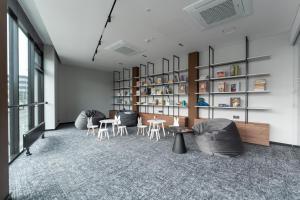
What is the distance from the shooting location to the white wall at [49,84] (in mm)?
5629

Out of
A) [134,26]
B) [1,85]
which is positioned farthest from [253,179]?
[134,26]

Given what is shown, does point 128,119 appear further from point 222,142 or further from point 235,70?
point 235,70

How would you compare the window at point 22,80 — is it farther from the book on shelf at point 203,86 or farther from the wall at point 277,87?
the wall at point 277,87

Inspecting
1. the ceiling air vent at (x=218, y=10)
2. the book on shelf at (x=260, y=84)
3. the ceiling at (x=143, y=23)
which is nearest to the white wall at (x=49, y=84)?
the ceiling at (x=143, y=23)

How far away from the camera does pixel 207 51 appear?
5.06 m

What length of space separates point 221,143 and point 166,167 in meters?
1.33

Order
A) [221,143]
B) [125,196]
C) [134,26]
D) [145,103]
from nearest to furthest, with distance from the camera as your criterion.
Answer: [125,196] < [221,143] < [134,26] < [145,103]

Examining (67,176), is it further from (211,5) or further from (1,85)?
(211,5)

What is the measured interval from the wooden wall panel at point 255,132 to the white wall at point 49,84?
6.42 m

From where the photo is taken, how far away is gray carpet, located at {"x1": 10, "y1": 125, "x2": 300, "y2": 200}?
1.87 metres

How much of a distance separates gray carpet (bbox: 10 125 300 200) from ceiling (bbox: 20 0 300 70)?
2.88 m

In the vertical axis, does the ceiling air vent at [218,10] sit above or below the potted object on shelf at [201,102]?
above

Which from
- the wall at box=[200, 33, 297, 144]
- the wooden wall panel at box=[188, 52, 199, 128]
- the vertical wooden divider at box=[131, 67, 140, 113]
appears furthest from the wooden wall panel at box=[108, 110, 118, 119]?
the wall at box=[200, 33, 297, 144]

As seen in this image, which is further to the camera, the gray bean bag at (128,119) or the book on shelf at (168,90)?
the gray bean bag at (128,119)
